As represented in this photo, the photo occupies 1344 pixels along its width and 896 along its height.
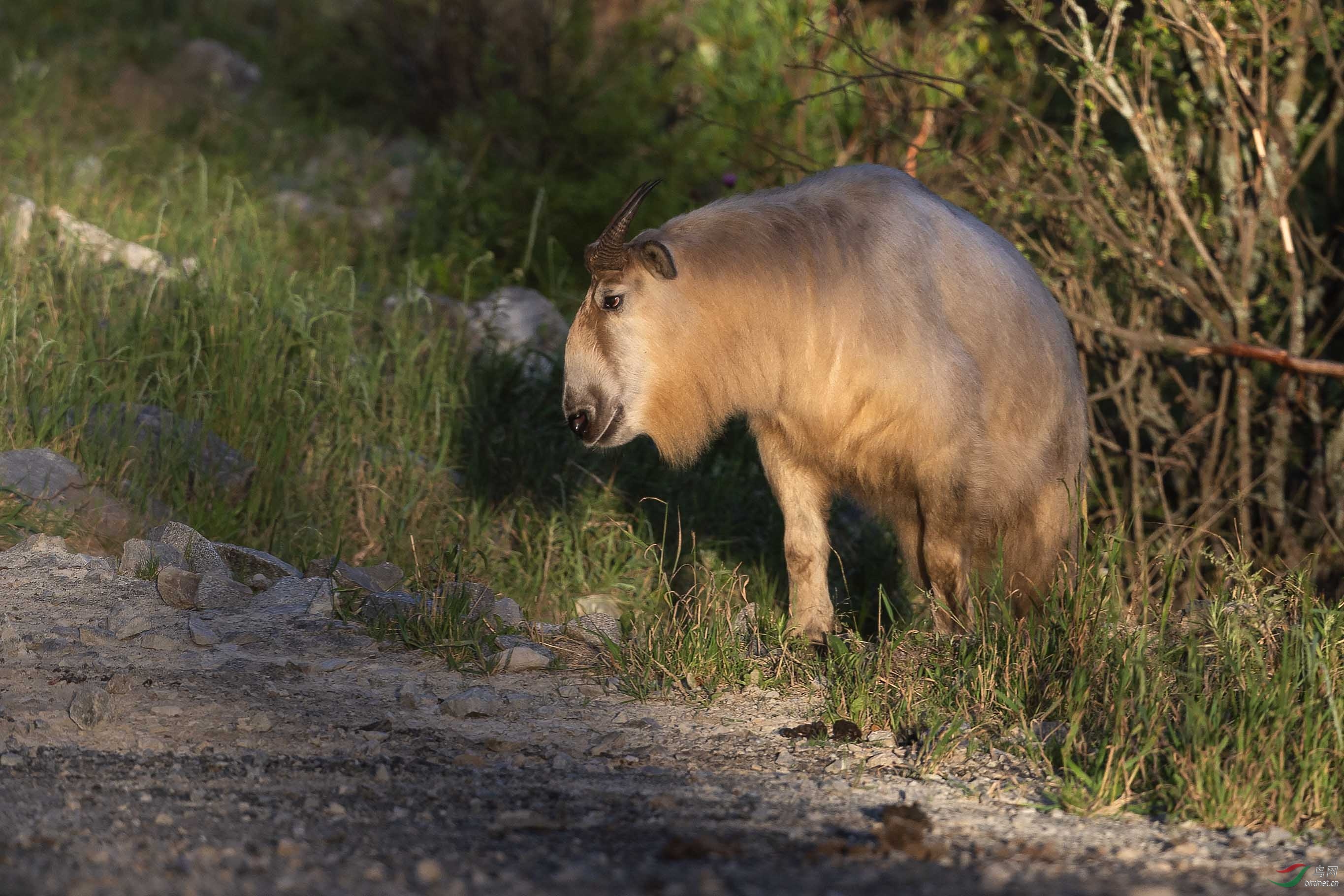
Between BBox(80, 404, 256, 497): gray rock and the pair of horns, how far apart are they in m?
2.25

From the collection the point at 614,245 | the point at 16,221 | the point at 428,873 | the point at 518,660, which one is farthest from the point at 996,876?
the point at 16,221

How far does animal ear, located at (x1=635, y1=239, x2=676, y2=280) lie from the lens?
4.54m

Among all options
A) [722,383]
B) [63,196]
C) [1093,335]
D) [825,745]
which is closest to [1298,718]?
[825,745]

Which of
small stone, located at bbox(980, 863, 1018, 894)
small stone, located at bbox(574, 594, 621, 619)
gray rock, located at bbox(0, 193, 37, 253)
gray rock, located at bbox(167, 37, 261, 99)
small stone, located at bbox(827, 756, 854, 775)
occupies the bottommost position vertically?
small stone, located at bbox(574, 594, 621, 619)

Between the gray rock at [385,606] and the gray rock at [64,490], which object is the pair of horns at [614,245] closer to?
the gray rock at [385,606]

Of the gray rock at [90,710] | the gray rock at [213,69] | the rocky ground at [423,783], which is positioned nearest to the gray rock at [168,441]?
the rocky ground at [423,783]

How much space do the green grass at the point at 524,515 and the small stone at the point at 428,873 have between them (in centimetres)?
143

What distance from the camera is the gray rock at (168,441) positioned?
5883 mm

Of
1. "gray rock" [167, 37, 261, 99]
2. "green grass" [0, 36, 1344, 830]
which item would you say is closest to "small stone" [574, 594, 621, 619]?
"green grass" [0, 36, 1344, 830]

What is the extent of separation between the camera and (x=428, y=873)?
2.73m

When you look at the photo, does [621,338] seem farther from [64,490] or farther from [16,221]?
[16,221]

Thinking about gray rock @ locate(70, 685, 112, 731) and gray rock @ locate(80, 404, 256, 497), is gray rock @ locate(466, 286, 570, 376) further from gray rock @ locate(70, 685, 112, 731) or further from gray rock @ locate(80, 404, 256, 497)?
gray rock @ locate(70, 685, 112, 731)

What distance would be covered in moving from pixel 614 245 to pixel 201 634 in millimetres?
1777

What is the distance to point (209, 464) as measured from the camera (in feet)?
19.8
